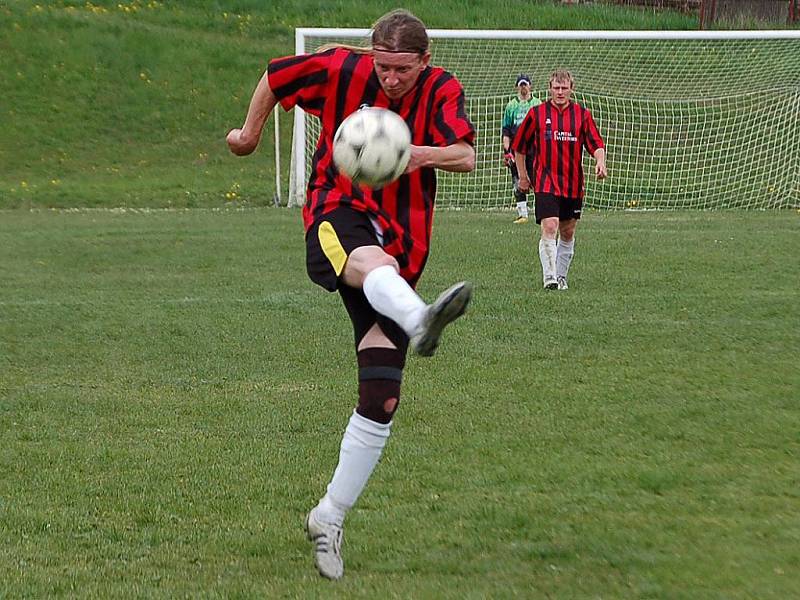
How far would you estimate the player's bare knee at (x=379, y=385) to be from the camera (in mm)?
3984

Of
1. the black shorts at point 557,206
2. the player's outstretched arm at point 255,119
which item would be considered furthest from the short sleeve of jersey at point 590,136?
the player's outstretched arm at point 255,119

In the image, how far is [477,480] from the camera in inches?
198

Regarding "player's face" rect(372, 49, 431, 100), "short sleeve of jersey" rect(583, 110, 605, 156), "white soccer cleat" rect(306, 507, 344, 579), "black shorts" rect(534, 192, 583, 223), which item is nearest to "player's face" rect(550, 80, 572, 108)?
"short sleeve of jersey" rect(583, 110, 605, 156)

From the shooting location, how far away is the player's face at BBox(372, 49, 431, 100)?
4.05 m

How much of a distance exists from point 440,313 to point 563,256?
279 inches

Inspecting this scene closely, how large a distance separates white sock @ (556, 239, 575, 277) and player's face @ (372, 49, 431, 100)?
654 cm

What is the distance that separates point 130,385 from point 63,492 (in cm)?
216

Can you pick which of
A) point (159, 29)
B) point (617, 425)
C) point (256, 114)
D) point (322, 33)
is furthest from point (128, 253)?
point (159, 29)

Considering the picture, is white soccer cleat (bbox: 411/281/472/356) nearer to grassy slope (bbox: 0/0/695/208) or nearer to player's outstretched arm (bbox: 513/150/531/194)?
player's outstretched arm (bbox: 513/150/531/194)

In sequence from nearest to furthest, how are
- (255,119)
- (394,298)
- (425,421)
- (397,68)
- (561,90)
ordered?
(394,298), (397,68), (255,119), (425,421), (561,90)

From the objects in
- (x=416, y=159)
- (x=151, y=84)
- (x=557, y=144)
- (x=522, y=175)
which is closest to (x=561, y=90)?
(x=557, y=144)

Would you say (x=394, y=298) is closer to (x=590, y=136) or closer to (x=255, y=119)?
(x=255, y=119)

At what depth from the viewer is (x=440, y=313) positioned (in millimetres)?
3592

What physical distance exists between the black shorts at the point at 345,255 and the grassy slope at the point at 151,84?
1633cm
